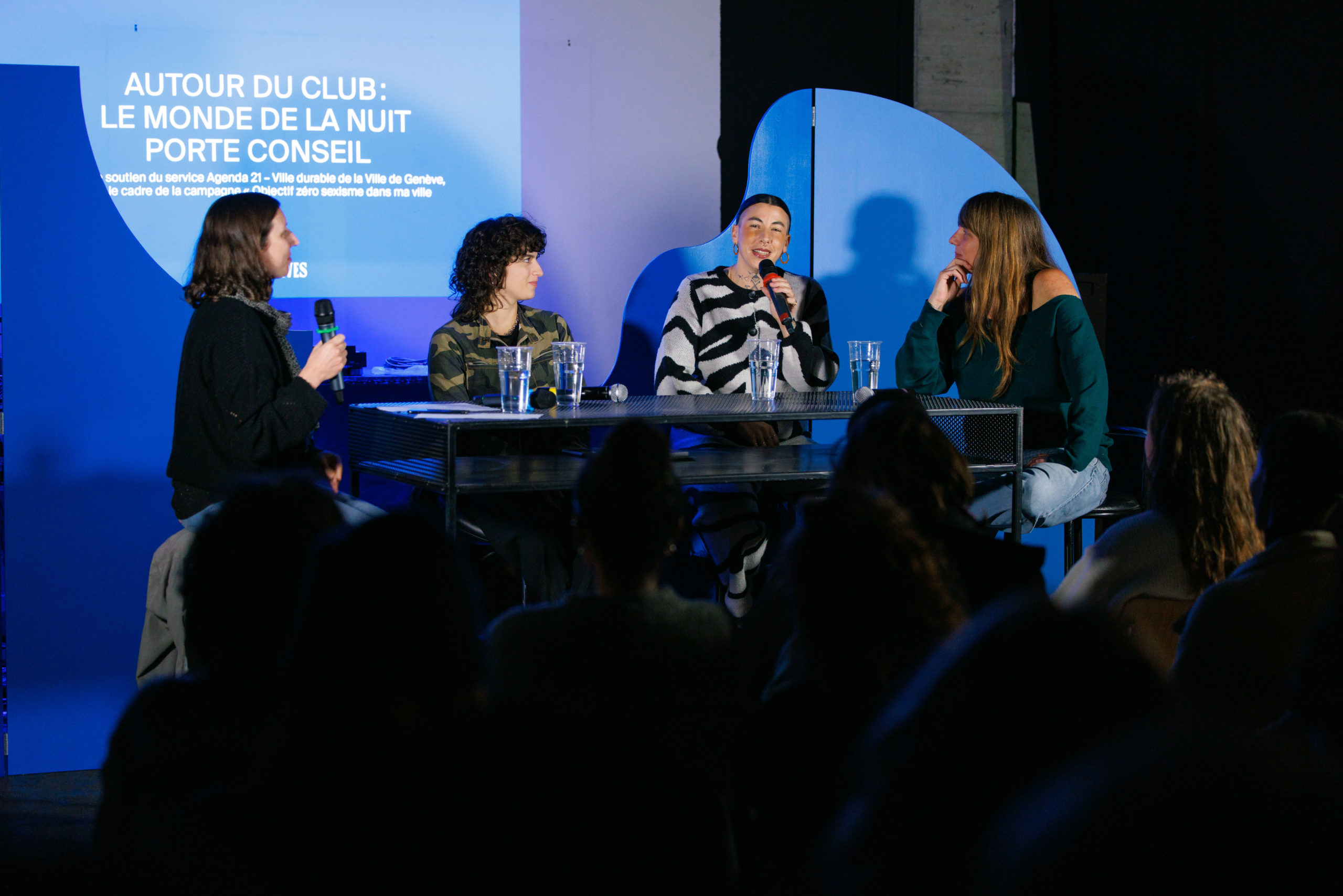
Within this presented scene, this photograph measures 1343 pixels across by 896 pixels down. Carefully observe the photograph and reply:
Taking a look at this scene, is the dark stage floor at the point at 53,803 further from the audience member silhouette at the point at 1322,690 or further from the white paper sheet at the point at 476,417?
the audience member silhouette at the point at 1322,690

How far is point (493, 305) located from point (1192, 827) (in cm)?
322

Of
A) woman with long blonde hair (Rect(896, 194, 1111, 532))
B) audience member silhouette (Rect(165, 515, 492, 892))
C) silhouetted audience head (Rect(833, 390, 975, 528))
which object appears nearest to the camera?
audience member silhouette (Rect(165, 515, 492, 892))

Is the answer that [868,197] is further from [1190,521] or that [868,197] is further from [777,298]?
[1190,521]

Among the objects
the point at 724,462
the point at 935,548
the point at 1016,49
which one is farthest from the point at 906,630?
the point at 1016,49

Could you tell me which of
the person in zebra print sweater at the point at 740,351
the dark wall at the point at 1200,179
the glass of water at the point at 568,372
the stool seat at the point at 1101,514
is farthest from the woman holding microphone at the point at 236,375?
the dark wall at the point at 1200,179

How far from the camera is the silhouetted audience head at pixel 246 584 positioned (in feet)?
3.85

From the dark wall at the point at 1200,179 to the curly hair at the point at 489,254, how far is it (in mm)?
2482

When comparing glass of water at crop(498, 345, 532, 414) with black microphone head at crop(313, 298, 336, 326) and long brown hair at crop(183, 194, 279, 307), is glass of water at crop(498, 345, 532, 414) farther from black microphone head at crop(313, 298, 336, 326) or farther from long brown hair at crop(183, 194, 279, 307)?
long brown hair at crop(183, 194, 279, 307)

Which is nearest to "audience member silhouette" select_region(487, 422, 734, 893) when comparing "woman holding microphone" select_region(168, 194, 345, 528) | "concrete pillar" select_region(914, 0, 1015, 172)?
"woman holding microphone" select_region(168, 194, 345, 528)

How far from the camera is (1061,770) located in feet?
1.34

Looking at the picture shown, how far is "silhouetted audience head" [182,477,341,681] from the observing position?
117 centimetres

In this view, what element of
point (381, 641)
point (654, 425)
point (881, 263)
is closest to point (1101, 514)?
point (881, 263)

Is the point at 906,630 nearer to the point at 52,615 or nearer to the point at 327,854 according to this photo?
the point at 327,854

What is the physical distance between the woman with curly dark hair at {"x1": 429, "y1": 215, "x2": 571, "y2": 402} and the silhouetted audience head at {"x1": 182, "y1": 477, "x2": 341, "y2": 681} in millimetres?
2107
